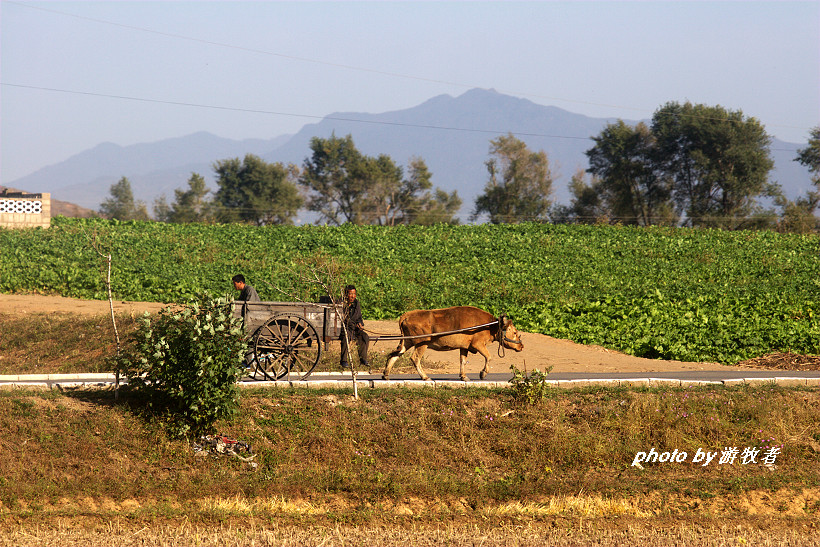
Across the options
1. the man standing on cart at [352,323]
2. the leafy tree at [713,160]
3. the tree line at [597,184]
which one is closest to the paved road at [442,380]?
the man standing on cart at [352,323]

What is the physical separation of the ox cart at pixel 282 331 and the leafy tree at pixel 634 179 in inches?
2800

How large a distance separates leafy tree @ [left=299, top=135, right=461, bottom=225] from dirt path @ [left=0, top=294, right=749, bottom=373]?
6601cm

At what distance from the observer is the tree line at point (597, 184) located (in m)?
79.5

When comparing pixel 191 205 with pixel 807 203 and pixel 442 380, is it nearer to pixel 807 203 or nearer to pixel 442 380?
pixel 807 203

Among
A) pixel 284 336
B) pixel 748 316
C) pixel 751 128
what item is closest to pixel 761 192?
pixel 751 128

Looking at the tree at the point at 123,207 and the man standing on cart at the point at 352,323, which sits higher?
the tree at the point at 123,207

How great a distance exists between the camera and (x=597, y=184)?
85.7 metres

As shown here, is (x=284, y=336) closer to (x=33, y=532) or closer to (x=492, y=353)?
(x=33, y=532)

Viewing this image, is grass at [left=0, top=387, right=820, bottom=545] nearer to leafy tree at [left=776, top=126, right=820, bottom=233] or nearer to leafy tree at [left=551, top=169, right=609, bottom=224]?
leafy tree at [left=776, top=126, right=820, bottom=233]

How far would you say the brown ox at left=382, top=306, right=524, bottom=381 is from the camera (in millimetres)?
15547

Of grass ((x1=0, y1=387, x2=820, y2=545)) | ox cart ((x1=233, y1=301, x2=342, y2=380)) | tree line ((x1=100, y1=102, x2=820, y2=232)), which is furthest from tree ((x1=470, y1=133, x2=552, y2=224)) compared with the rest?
grass ((x1=0, y1=387, x2=820, y2=545))

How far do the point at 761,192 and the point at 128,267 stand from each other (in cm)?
6560

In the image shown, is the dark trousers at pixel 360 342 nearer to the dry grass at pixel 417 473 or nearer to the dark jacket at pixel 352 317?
the dark jacket at pixel 352 317

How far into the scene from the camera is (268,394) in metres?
14.1
